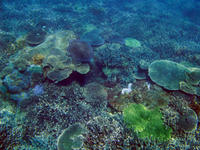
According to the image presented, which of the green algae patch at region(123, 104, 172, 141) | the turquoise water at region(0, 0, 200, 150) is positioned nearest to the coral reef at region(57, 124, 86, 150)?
the turquoise water at region(0, 0, 200, 150)

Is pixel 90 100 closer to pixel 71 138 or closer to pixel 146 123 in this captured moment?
pixel 71 138

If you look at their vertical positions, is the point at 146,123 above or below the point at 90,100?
above

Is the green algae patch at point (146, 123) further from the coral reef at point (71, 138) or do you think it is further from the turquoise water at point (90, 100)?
the coral reef at point (71, 138)

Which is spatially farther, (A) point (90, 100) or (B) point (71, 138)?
(A) point (90, 100)

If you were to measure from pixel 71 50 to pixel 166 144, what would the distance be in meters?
4.48

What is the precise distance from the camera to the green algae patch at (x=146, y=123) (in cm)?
330

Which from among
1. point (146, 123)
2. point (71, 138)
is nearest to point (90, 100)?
point (71, 138)

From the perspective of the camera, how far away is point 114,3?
80.2 feet

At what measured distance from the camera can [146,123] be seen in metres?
3.47

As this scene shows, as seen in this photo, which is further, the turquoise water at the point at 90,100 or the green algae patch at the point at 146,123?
the turquoise water at the point at 90,100

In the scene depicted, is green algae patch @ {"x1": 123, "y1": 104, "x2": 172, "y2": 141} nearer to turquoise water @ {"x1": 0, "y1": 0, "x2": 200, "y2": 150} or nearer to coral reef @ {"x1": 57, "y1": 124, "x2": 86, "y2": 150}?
turquoise water @ {"x1": 0, "y1": 0, "x2": 200, "y2": 150}

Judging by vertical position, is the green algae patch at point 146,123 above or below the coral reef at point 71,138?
above

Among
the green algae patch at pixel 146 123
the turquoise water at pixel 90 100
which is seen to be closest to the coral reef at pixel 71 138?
the turquoise water at pixel 90 100

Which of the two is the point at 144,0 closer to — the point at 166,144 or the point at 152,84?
Answer: the point at 152,84
